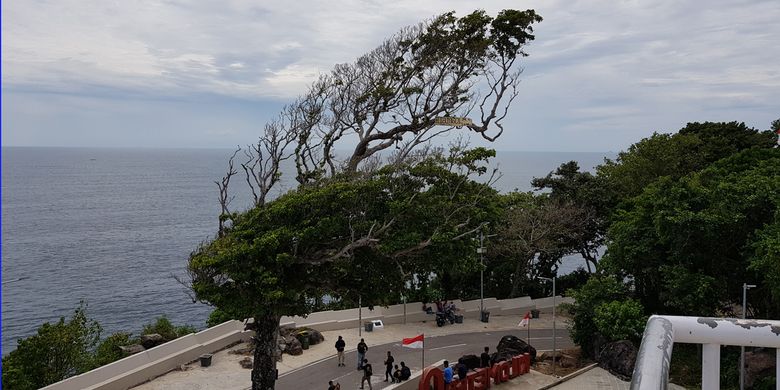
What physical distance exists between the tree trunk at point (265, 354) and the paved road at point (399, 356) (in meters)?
2.14

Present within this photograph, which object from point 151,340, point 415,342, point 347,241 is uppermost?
point 347,241

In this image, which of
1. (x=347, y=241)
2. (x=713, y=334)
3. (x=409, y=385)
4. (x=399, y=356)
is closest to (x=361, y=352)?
(x=409, y=385)

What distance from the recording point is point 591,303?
1071 inches

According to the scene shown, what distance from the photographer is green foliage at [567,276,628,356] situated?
27156 millimetres

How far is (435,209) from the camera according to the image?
21.0 meters

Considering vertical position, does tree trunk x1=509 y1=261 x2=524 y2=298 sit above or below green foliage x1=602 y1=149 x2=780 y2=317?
below

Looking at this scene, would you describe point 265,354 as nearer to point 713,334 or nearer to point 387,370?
point 387,370

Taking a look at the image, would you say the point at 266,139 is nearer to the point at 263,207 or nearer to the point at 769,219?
the point at 263,207

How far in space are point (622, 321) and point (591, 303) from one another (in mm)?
2099

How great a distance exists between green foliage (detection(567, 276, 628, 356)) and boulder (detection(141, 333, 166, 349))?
1894cm

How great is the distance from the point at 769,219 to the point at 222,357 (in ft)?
77.9

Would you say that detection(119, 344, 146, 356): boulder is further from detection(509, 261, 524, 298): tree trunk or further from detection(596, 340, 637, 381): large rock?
detection(509, 261, 524, 298): tree trunk

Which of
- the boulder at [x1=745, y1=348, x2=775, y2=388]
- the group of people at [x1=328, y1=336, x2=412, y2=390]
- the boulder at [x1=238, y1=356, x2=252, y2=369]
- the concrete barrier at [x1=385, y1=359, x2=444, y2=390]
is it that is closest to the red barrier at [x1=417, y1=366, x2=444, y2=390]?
the concrete barrier at [x1=385, y1=359, x2=444, y2=390]

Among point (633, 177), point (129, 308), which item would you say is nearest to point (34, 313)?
point (129, 308)
